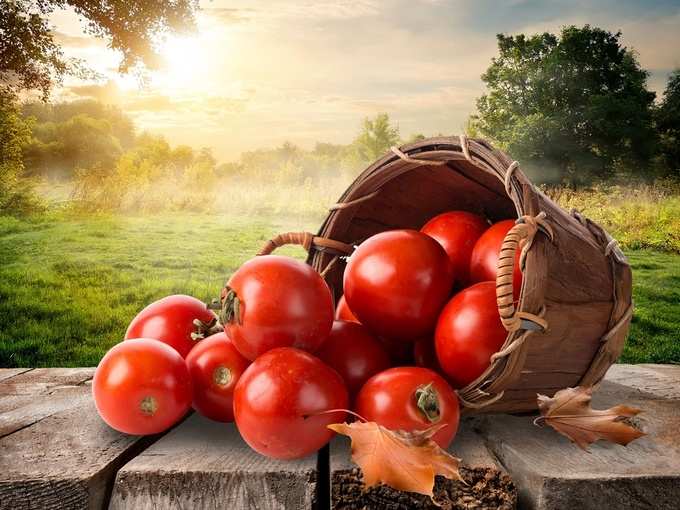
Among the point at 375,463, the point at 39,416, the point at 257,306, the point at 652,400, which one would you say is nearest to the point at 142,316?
the point at 39,416

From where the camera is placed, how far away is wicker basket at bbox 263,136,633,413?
1293 mm

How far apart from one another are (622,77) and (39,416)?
1762cm

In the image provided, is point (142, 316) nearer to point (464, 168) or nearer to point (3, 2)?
point (464, 168)

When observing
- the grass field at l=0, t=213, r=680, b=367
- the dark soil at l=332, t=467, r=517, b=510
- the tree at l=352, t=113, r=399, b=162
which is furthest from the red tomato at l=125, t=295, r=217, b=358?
the tree at l=352, t=113, r=399, b=162

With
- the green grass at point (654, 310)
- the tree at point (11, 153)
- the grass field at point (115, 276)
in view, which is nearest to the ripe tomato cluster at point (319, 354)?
the grass field at point (115, 276)

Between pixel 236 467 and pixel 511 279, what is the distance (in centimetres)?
63

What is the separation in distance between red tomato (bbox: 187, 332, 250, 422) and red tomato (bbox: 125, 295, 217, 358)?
169mm

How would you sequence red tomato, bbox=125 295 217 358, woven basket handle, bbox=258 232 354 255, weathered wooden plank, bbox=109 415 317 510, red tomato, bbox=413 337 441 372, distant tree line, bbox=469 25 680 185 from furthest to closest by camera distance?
distant tree line, bbox=469 25 680 185 → woven basket handle, bbox=258 232 354 255 → red tomato, bbox=125 295 217 358 → red tomato, bbox=413 337 441 372 → weathered wooden plank, bbox=109 415 317 510

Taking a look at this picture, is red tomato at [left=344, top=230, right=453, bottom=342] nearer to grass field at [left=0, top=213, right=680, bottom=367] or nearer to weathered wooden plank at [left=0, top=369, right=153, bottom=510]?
weathered wooden plank at [left=0, top=369, right=153, bottom=510]

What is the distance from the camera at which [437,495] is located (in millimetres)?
1166

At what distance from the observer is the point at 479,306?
138cm

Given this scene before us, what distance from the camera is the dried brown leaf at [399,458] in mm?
1086

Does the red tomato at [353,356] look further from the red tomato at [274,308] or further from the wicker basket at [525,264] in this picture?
the wicker basket at [525,264]

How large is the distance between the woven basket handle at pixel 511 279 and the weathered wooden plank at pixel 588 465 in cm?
27
